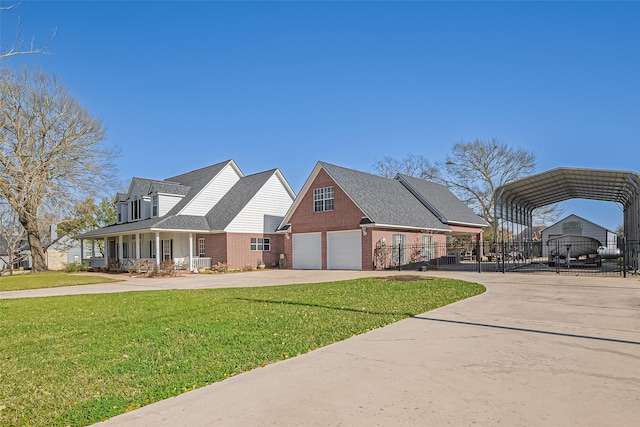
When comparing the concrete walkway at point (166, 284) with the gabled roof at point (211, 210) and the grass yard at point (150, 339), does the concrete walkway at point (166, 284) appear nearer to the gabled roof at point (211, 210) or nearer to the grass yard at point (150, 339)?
the grass yard at point (150, 339)


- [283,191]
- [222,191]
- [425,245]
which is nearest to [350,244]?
[425,245]

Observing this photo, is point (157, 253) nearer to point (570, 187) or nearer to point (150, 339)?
point (150, 339)

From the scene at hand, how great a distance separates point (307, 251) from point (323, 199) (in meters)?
3.62

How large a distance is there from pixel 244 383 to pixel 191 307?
615 cm

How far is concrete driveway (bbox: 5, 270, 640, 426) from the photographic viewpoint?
377 cm

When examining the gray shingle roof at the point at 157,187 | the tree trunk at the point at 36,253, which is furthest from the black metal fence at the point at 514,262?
the tree trunk at the point at 36,253

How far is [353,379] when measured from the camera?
4.80 metres

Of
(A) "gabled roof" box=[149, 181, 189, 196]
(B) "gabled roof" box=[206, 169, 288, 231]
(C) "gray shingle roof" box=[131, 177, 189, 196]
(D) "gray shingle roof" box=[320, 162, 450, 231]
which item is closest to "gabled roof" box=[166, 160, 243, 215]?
(A) "gabled roof" box=[149, 181, 189, 196]

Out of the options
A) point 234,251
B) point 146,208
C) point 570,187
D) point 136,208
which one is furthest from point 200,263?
point 570,187

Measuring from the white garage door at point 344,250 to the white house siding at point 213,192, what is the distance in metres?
9.91

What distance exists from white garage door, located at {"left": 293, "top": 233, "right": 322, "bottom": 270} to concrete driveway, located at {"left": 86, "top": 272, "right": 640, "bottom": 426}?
63.1 ft

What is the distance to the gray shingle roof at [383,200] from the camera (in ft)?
82.1

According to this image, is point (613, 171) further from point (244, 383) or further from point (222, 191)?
point (222, 191)

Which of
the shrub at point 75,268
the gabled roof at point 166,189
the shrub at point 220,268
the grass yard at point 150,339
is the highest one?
the gabled roof at point 166,189
